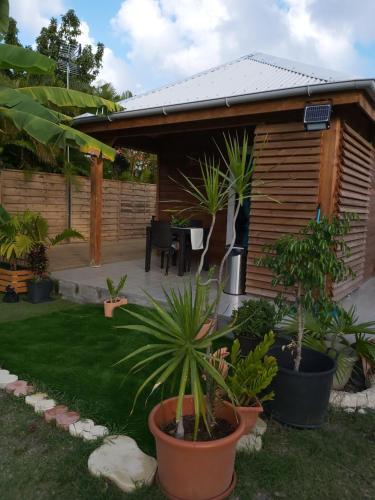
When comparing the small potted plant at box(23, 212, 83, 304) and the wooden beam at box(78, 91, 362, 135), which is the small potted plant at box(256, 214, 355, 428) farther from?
the small potted plant at box(23, 212, 83, 304)

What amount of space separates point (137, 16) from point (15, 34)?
466cm

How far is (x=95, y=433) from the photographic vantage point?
2.43 meters

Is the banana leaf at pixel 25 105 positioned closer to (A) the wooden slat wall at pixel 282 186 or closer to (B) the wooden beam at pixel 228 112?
(B) the wooden beam at pixel 228 112

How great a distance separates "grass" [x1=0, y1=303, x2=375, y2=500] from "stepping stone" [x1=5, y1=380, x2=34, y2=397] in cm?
7

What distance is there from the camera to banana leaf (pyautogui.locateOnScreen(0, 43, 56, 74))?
185 inches

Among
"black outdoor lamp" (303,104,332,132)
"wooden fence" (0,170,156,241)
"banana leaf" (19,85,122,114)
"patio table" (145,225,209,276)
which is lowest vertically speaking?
"patio table" (145,225,209,276)

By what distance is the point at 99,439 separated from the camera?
2381mm

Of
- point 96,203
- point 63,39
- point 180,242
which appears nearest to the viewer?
point 180,242

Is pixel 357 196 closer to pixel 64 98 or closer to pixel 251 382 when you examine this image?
pixel 251 382

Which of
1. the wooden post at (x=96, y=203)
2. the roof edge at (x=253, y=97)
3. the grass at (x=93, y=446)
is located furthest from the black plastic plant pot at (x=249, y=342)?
the wooden post at (x=96, y=203)

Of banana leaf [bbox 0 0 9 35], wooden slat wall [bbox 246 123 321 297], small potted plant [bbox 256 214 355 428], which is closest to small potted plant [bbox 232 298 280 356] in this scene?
small potted plant [bbox 256 214 355 428]

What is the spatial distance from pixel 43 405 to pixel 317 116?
152 inches

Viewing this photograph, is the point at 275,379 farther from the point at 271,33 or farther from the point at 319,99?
the point at 271,33

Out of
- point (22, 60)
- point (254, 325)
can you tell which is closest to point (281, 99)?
point (254, 325)
